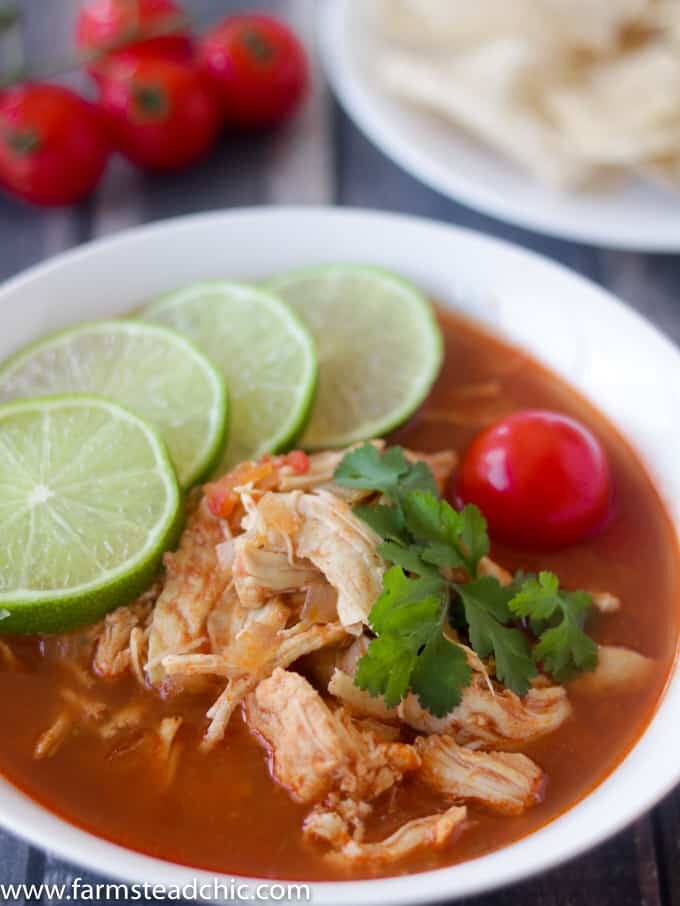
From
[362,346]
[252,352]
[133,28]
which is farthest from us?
[133,28]

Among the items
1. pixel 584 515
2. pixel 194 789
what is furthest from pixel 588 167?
pixel 194 789

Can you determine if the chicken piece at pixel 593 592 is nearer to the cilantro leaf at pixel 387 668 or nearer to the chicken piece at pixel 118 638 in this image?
the cilantro leaf at pixel 387 668

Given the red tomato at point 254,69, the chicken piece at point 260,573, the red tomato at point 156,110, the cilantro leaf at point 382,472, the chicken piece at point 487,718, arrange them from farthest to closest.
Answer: the red tomato at point 254,69, the red tomato at point 156,110, the cilantro leaf at point 382,472, the chicken piece at point 260,573, the chicken piece at point 487,718

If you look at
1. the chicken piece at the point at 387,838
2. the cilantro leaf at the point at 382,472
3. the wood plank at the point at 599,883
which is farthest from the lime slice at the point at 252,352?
the wood plank at the point at 599,883

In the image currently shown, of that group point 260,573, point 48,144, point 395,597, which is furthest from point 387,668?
point 48,144

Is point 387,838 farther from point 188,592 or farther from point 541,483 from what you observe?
point 541,483

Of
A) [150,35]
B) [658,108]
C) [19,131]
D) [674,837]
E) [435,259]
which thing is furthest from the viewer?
[150,35]

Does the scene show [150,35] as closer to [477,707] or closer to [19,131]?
[19,131]
